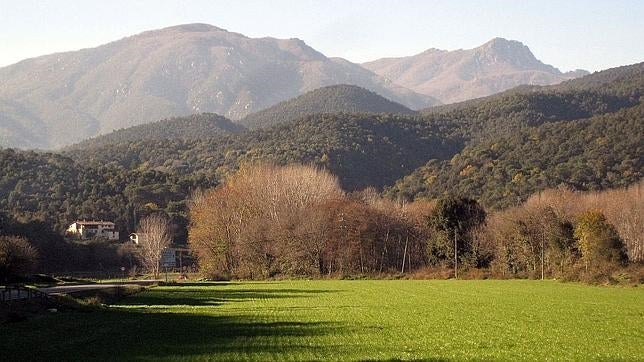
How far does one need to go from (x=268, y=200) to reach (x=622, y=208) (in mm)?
41781

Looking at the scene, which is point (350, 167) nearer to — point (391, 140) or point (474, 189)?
point (391, 140)

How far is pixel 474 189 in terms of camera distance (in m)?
118

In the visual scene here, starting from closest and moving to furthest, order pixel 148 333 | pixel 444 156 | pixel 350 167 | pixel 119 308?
pixel 148 333 < pixel 119 308 < pixel 350 167 < pixel 444 156

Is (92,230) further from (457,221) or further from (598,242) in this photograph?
(598,242)

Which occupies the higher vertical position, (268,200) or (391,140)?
(391,140)

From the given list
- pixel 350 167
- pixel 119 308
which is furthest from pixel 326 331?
pixel 350 167

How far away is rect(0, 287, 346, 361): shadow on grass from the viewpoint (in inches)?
859

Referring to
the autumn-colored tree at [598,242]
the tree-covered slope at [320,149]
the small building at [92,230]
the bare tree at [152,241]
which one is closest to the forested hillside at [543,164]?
the tree-covered slope at [320,149]

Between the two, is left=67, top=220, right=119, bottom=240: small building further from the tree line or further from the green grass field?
the green grass field

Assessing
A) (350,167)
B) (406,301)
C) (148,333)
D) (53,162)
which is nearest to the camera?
(148,333)

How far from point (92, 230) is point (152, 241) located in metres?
22.0

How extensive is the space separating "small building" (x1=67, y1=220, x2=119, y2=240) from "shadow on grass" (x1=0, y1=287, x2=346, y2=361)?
77.3m

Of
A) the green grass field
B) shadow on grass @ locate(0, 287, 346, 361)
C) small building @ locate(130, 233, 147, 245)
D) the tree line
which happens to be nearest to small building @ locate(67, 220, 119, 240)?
small building @ locate(130, 233, 147, 245)

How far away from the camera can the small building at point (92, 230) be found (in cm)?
11100
